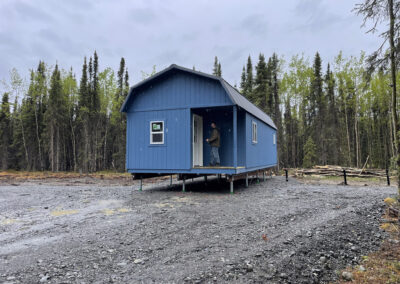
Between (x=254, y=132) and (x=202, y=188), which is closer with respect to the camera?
(x=202, y=188)

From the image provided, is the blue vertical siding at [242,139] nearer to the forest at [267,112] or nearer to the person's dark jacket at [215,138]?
the person's dark jacket at [215,138]

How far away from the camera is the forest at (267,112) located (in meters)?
24.0

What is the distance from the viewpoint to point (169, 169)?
8922 millimetres

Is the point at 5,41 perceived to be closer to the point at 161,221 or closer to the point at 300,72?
the point at 300,72

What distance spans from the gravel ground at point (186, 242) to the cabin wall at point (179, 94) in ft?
13.0

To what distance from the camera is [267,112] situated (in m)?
24.0

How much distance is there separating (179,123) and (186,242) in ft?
18.9

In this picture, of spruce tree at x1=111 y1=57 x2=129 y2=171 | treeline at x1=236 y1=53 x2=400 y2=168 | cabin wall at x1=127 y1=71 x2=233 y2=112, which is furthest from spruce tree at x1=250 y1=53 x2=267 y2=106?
cabin wall at x1=127 y1=71 x2=233 y2=112

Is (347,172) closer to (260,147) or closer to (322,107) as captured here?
(260,147)

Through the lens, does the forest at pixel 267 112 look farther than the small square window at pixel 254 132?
Yes

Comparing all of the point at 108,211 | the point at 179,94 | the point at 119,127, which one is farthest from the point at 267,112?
the point at 108,211

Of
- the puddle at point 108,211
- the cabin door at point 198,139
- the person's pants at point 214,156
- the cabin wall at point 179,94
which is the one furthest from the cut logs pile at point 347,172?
the puddle at point 108,211

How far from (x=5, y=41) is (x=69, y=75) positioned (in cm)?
1001

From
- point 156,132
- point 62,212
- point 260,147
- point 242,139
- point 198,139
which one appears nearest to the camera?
point 62,212
